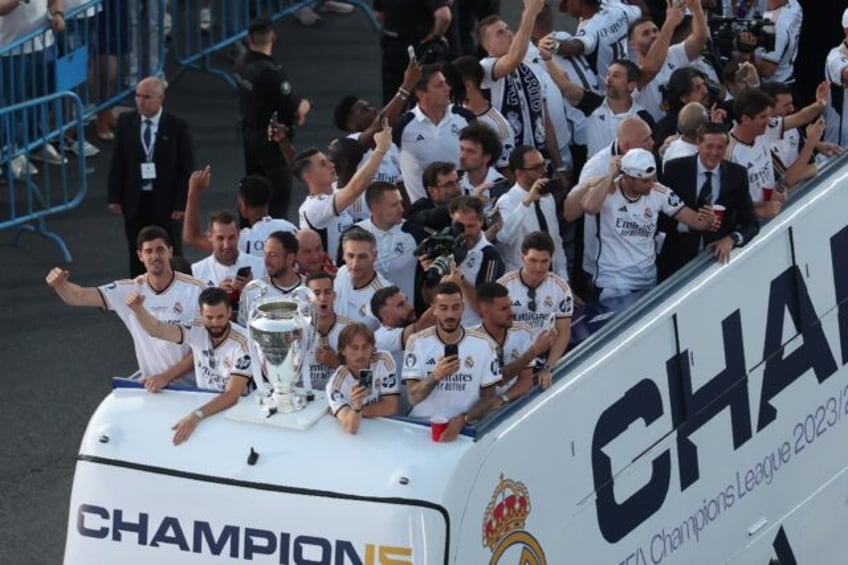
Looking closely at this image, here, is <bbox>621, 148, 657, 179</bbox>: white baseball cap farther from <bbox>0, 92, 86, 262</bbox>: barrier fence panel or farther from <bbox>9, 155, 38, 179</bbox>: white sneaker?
<bbox>9, 155, 38, 179</bbox>: white sneaker

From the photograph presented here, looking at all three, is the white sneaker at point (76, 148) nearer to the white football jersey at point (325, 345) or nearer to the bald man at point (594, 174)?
the bald man at point (594, 174)

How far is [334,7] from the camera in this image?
19922mm

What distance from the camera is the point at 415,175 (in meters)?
12.5

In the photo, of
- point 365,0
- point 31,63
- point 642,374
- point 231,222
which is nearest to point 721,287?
point 642,374

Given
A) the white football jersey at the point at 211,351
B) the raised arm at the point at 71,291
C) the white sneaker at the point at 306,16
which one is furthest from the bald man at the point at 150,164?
the white sneaker at the point at 306,16

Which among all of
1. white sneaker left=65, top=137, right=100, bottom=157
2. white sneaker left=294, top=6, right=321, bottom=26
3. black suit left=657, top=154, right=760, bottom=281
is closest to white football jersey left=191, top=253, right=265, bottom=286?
black suit left=657, top=154, right=760, bottom=281

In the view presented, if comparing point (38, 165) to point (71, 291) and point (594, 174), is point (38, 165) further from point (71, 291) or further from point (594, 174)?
point (71, 291)

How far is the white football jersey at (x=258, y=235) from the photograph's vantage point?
1129 cm

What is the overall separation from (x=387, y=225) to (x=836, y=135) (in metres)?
3.21

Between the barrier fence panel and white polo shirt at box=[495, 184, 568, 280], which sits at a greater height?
white polo shirt at box=[495, 184, 568, 280]

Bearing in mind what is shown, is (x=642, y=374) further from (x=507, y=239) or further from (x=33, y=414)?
(x=33, y=414)

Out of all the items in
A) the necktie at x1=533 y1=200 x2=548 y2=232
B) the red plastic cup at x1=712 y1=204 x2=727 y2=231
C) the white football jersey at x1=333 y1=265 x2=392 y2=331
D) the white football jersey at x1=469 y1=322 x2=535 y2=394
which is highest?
the red plastic cup at x1=712 y1=204 x2=727 y2=231

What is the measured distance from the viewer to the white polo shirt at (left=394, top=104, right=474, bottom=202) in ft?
40.7

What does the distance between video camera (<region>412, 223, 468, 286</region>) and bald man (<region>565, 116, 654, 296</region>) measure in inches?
31.0
